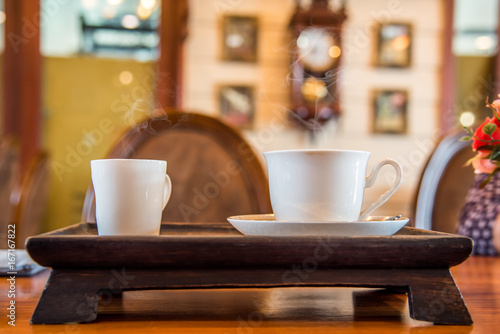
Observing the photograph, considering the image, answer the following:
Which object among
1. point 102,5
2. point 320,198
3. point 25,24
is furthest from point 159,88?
point 320,198

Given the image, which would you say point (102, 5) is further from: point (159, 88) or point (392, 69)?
point (392, 69)

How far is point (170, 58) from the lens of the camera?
2967 millimetres

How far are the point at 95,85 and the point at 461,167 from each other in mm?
2275

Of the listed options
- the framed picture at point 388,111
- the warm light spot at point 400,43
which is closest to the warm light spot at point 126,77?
the framed picture at point 388,111

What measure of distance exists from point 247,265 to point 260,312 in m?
0.05

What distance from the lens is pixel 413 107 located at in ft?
10.2

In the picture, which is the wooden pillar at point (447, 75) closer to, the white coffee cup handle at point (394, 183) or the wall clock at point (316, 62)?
the wall clock at point (316, 62)

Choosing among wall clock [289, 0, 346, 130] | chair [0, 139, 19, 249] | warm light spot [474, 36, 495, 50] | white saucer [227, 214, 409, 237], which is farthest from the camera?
warm light spot [474, 36, 495, 50]

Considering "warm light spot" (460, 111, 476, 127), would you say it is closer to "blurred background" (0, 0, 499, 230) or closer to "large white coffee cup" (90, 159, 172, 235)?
"blurred background" (0, 0, 499, 230)

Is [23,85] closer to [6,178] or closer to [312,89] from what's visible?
[6,178]

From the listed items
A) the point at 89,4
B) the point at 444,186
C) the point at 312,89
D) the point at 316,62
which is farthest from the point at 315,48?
the point at 444,186

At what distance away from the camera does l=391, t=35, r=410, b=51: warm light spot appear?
3082 mm

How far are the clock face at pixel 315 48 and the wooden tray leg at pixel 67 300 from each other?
103 inches

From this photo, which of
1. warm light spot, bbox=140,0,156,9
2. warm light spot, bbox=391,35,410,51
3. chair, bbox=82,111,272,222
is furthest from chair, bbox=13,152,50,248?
warm light spot, bbox=391,35,410,51
